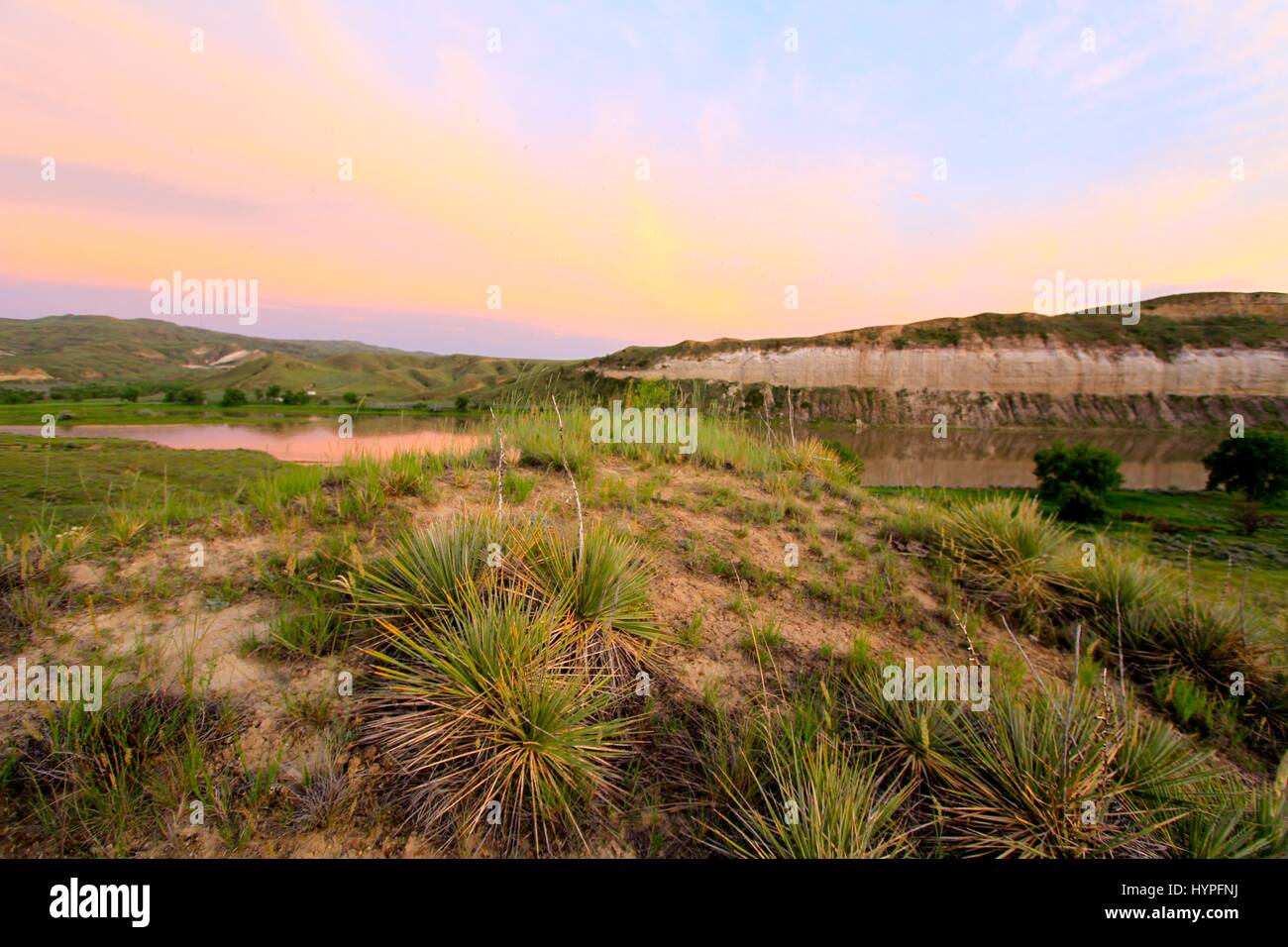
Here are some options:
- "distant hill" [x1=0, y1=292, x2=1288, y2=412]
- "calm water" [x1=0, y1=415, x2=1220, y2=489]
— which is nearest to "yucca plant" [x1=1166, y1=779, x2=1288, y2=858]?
"calm water" [x1=0, y1=415, x2=1220, y2=489]

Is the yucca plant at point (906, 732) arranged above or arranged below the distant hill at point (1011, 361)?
below

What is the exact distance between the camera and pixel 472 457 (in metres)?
7.25

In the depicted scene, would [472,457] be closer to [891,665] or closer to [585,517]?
[585,517]

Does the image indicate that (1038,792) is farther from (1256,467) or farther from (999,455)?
(999,455)

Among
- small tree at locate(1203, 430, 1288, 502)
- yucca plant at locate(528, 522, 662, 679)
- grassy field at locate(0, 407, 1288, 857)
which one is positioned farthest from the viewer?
small tree at locate(1203, 430, 1288, 502)

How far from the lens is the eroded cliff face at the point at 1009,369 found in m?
50.9

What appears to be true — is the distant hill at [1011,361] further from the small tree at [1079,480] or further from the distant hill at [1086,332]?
the small tree at [1079,480]

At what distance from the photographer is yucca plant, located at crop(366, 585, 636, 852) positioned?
2.42 meters

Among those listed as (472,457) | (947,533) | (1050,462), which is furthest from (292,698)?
(1050,462)

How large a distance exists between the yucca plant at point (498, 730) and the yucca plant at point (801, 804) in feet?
2.08

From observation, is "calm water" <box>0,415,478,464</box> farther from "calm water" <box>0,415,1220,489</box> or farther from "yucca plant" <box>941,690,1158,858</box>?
"yucca plant" <box>941,690,1158,858</box>

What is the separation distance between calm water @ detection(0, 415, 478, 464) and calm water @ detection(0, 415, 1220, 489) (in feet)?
0.29

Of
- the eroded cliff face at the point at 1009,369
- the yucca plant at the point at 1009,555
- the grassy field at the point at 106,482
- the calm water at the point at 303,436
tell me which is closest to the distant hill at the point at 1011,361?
the eroded cliff face at the point at 1009,369
